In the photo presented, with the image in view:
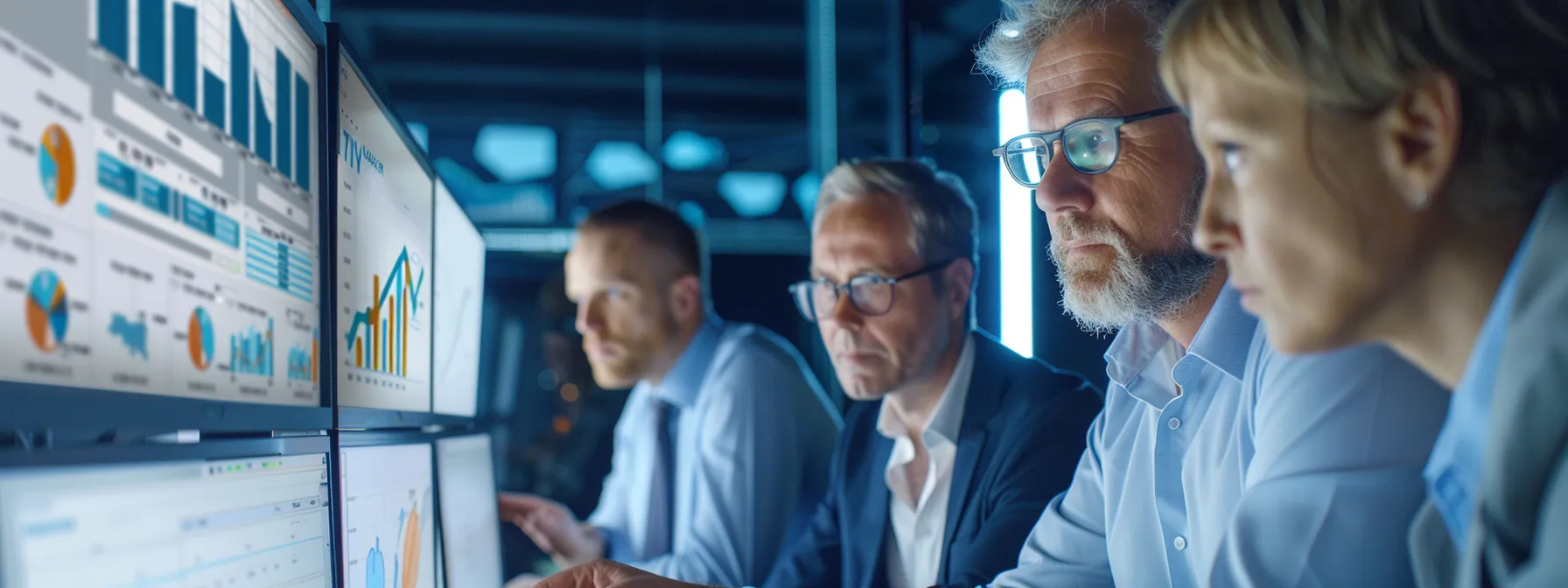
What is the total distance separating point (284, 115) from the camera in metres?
0.87

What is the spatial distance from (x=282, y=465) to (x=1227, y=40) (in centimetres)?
72

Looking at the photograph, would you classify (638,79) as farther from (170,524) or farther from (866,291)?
(170,524)

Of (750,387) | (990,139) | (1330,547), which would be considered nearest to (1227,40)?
(1330,547)

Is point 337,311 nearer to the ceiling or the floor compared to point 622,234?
nearer to the floor

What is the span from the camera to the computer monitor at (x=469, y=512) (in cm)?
138

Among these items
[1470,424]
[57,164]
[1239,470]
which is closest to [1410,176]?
[1470,424]

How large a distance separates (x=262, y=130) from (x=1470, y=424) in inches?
32.3

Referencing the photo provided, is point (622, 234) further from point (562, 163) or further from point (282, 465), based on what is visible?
point (562, 163)

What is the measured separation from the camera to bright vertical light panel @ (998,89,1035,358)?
1.83 m

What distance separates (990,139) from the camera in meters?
2.13

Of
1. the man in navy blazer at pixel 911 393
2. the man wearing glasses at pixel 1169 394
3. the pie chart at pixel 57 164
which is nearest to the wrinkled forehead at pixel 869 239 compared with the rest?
the man in navy blazer at pixel 911 393

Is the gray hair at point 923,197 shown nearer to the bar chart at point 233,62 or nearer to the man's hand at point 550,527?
the man's hand at point 550,527

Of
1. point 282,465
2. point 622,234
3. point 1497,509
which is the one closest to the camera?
point 1497,509

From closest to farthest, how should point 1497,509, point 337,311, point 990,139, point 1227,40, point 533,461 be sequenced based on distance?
point 1497,509
point 1227,40
point 337,311
point 990,139
point 533,461
